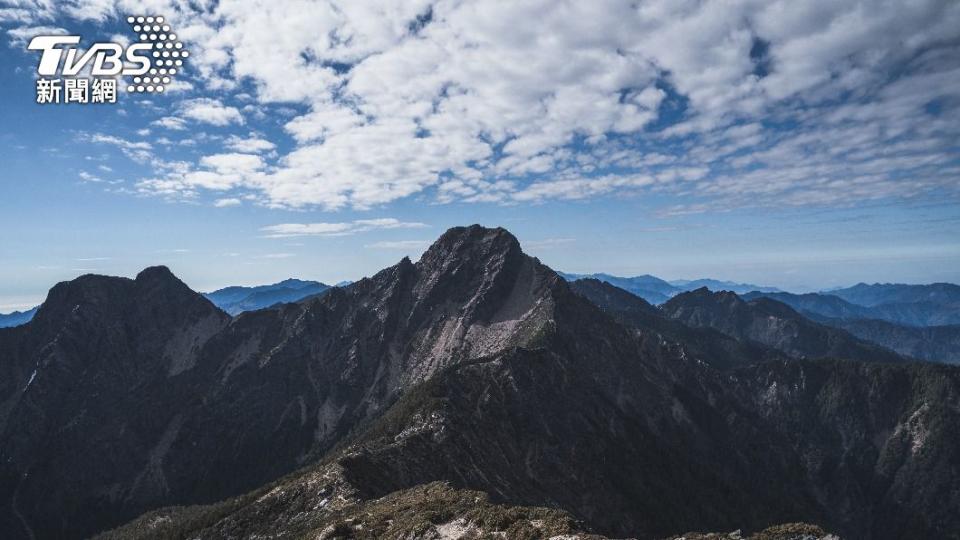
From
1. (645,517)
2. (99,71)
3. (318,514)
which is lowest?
(645,517)

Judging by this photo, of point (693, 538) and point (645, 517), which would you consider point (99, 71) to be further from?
point (645, 517)

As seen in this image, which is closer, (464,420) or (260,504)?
(260,504)

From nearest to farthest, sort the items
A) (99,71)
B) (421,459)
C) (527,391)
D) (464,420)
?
1. (99,71)
2. (421,459)
3. (464,420)
4. (527,391)

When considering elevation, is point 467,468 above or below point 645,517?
above

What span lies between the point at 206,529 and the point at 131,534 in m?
62.9

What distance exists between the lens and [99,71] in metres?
96.7

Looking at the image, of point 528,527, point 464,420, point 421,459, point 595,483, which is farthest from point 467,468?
point 528,527

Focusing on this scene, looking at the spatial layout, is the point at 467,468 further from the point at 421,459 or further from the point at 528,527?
the point at 528,527

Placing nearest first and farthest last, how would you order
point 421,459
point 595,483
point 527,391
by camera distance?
point 421,459 → point 595,483 → point 527,391

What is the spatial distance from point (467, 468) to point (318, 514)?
1674 inches

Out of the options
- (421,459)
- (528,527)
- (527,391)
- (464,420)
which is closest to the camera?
(528,527)

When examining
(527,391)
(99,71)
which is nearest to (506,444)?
(527,391)

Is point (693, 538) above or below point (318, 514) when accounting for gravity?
above

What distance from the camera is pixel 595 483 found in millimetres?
171625
